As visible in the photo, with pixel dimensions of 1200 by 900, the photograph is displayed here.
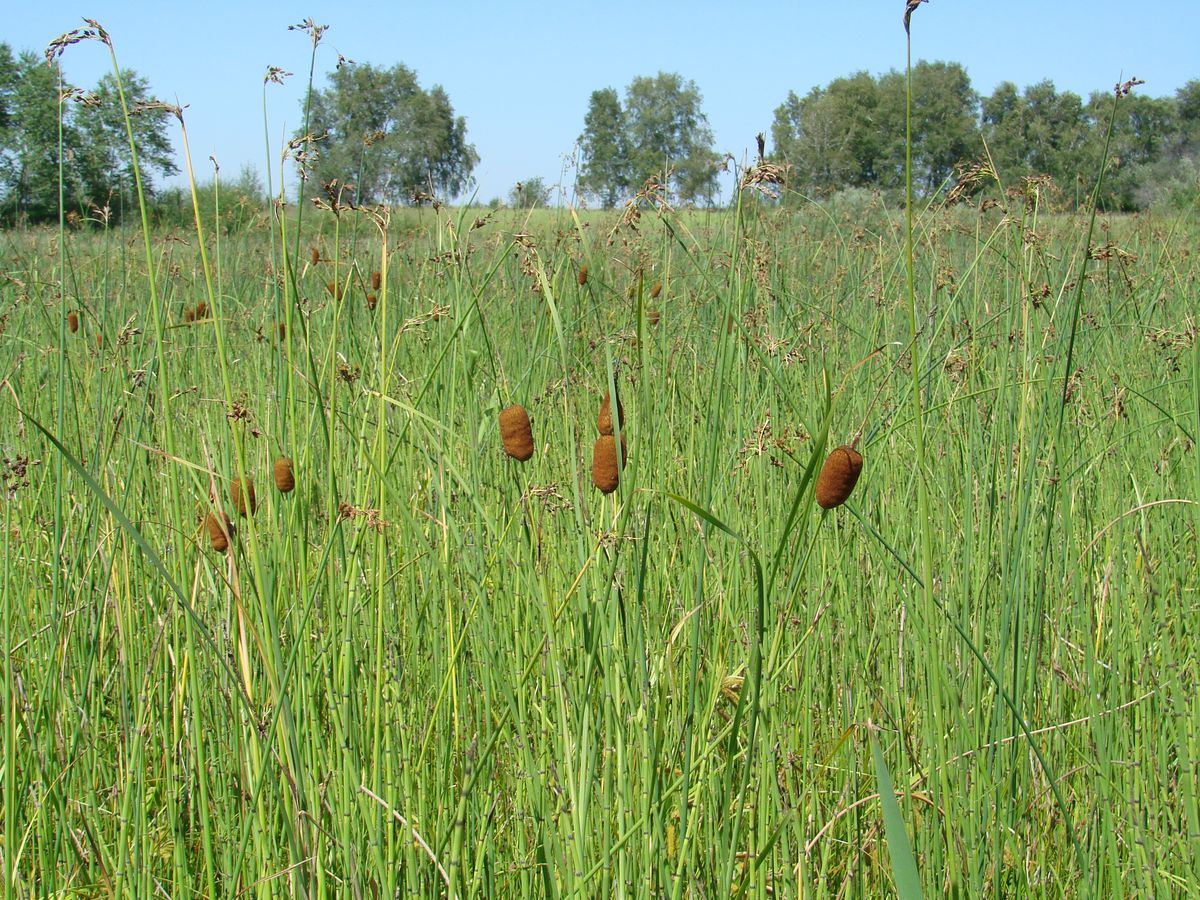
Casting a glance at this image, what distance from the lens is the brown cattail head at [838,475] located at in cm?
86

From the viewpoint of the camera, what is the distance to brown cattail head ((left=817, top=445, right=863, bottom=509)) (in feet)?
2.84

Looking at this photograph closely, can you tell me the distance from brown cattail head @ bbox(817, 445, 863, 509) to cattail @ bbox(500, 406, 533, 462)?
328 mm

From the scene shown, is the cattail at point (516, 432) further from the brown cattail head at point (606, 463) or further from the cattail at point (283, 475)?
the cattail at point (283, 475)

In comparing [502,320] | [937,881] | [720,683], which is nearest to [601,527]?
[720,683]

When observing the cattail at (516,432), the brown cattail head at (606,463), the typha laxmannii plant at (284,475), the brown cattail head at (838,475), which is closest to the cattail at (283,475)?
the typha laxmannii plant at (284,475)

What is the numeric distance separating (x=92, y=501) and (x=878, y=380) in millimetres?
2034

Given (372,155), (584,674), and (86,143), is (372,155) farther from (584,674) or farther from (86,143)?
(584,674)

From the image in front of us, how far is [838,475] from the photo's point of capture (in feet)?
2.85

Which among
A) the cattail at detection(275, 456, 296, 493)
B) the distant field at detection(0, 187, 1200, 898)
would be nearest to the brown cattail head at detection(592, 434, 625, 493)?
the distant field at detection(0, 187, 1200, 898)

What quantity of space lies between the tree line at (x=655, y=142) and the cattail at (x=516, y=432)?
1.08 ft

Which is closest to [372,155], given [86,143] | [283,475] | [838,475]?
[86,143]

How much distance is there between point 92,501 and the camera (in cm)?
158

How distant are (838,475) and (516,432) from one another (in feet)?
1.17

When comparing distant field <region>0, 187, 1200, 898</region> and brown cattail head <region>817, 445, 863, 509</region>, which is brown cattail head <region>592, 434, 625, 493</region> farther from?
brown cattail head <region>817, 445, 863, 509</region>
